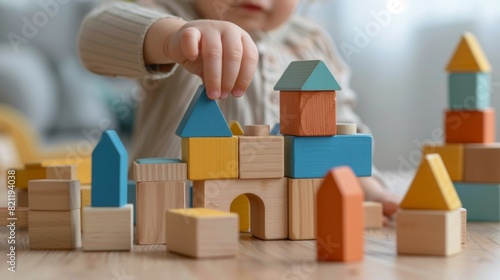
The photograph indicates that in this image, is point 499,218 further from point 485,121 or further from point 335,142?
point 335,142

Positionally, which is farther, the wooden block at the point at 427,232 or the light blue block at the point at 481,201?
the light blue block at the point at 481,201

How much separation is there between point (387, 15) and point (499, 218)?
1.57 metres

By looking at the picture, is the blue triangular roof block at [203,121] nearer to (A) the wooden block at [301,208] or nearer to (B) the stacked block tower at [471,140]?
(A) the wooden block at [301,208]

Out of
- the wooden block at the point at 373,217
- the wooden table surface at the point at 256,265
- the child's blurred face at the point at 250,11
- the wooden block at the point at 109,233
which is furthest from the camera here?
the child's blurred face at the point at 250,11

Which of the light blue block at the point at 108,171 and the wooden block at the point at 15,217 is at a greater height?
the light blue block at the point at 108,171

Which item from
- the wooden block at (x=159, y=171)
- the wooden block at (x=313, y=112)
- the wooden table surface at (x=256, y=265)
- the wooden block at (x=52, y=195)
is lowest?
the wooden table surface at (x=256, y=265)

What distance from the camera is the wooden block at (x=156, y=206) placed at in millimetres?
763

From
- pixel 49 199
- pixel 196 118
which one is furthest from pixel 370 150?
pixel 49 199

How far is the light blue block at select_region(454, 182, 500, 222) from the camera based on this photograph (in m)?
0.97

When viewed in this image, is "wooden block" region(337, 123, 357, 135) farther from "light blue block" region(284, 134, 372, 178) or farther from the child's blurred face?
the child's blurred face

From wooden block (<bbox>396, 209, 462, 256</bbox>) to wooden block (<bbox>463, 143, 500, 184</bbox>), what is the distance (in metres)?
0.30

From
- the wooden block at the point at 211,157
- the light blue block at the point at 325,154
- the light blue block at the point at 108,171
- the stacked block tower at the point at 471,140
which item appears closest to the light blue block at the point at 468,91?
the stacked block tower at the point at 471,140

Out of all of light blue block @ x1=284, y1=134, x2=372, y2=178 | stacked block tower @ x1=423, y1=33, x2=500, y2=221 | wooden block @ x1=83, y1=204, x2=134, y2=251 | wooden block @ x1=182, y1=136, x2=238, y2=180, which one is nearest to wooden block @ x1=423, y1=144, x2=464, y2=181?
stacked block tower @ x1=423, y1=33, x2=500, y2=221

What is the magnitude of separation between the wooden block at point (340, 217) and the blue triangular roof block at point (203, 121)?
0.17 metres
